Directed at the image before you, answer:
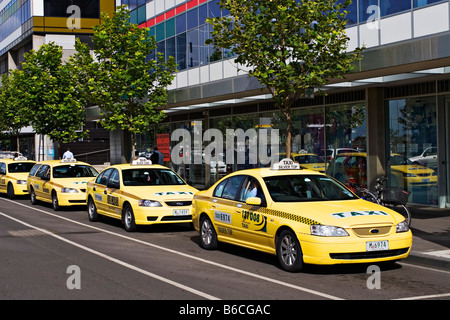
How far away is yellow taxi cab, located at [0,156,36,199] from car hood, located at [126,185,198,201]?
11276 millimetres

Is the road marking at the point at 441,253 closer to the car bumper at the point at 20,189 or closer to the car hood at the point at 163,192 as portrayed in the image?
the car hood at the point at 163,192

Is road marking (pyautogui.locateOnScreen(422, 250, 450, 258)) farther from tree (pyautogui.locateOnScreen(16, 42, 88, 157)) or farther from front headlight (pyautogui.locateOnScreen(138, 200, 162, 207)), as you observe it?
tree (pyautogui.locateOnScreen(16, 42, 88, 157))

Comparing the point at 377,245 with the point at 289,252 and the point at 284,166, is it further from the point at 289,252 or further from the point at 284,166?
the point at 284,166

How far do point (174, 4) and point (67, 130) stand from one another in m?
8.61

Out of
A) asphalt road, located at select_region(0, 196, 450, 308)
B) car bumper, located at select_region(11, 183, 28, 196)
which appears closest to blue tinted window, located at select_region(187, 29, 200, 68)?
car bumper, located at select_region(11, 183, 28, 196)

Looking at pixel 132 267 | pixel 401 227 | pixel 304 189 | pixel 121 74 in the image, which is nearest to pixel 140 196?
pixel 132 267

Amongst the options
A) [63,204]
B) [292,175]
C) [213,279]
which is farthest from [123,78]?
[213,279]

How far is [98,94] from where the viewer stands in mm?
22688

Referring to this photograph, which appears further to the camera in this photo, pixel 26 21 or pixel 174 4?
pixel 26 21

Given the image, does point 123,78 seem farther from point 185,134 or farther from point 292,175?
point 292,175

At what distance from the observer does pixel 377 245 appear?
338 inches

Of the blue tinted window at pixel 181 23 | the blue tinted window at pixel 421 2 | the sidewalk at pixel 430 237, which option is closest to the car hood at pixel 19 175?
the blue tinted window at pixel 181 23
